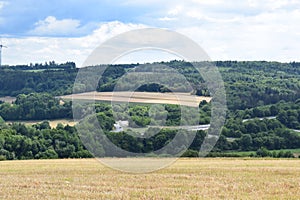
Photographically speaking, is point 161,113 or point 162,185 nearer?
point 162,185

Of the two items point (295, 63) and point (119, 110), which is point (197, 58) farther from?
point (295, 63)

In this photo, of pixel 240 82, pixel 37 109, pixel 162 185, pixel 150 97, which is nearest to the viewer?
pixel 162 185

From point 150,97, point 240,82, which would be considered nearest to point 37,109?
point 240,82

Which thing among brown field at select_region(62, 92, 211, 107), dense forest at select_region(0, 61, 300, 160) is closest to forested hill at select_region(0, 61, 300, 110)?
dense forest at select_region(0, 61, 300, 160)

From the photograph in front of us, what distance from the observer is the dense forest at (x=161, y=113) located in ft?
93.4

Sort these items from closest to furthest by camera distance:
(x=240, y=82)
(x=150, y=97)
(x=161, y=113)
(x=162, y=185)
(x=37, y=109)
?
(x=162, y=185), (x=161, y=113), (x=150, y=97), (x=37, y=109), (x=240, y=82)

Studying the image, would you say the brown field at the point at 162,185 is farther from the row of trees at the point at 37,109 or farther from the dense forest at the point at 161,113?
the row of trees at the point at 37,109

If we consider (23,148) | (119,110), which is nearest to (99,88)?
(119,110)

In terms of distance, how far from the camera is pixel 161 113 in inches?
1330

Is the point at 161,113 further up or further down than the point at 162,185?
further up

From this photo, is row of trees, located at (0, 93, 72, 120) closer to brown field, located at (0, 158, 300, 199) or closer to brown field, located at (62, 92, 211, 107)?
brown field, located at (62, 92, 211, 107)

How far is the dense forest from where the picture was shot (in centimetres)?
2845

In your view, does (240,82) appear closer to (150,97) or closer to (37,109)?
(37,109)

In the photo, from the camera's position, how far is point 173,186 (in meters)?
17.5
